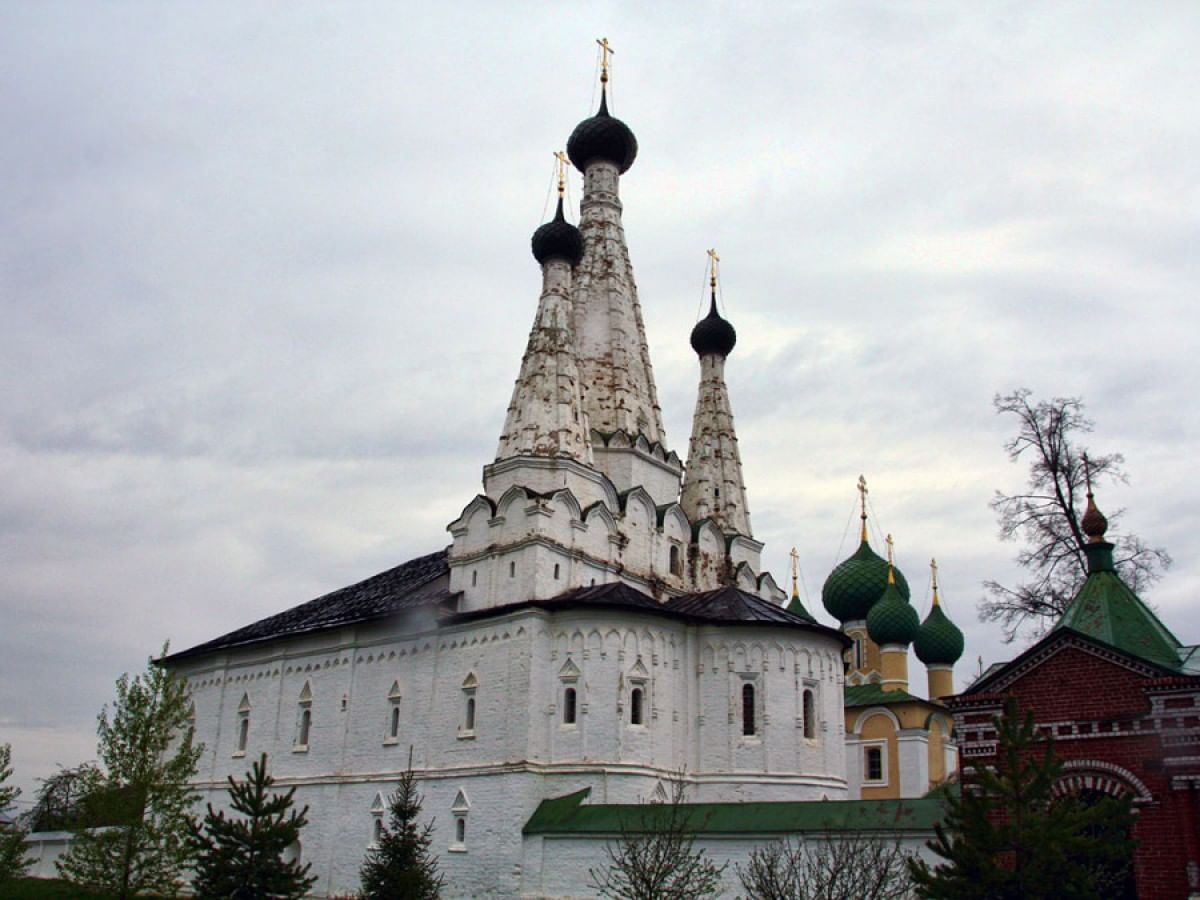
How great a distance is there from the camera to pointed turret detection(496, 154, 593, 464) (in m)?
23.7

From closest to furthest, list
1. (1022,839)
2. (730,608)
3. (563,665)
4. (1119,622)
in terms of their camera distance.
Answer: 1. (1022,839)
2. (1119,622)
3. (563,665)
4. (730,608)

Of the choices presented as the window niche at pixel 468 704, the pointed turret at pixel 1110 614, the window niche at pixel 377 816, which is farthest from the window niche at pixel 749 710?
the pointed turret at pixel 1110 614

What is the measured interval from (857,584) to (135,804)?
79.2 ft

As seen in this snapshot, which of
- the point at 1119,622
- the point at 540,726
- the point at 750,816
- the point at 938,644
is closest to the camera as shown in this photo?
the point at 1119,622

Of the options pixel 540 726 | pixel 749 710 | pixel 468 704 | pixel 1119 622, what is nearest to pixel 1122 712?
pixel 1119 622

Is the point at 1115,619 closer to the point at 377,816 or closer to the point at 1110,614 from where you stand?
the point at 1110,614

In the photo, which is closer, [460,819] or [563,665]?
[460,819]

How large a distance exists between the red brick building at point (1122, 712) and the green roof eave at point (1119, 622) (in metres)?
0.01

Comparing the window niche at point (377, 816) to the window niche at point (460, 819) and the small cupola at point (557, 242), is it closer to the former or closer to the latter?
the window niche at point (460, 819)

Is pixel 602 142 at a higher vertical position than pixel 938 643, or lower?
higher

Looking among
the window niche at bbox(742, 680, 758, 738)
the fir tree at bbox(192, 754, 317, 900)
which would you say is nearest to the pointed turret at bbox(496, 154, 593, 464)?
the window niche at bbox(742, 680, 758, 738)

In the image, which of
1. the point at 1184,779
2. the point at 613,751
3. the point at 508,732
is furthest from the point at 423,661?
the point at 1184,779

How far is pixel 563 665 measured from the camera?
2111 centimetres

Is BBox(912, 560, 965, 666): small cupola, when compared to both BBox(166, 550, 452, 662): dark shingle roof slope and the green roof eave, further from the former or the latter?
the green roof eave
